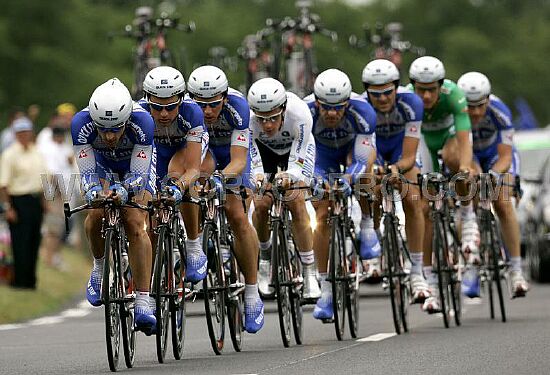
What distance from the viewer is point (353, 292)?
53.6 feet

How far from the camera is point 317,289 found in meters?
16.0

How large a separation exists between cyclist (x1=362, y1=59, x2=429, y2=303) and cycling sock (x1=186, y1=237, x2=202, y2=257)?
3.24 meters

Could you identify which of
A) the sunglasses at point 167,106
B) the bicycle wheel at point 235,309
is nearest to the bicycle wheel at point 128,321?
the sunglasses at point 167,106

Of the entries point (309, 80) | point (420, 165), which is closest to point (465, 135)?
point (420, 165)

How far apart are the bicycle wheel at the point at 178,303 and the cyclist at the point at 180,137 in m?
0.10

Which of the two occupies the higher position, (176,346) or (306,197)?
(306,197)

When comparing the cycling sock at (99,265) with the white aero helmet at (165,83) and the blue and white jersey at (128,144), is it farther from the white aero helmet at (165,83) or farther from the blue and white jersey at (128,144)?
the white aero helmet at (165,83)

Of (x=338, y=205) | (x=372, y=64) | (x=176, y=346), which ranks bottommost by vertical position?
(x=176, y=346)

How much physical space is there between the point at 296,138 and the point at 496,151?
14.5ft

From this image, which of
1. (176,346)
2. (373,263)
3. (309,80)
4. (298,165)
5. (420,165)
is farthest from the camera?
(309,80)

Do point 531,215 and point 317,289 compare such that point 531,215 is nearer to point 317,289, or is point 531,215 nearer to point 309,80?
point 309,80

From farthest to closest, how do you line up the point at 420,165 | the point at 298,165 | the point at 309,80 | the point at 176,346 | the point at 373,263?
the point at 309,80
the point at 420,165
the point at 373,263
the point at 298,165
the point at 176,346

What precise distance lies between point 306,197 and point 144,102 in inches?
93.4

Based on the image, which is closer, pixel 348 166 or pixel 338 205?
pixel 338 205
